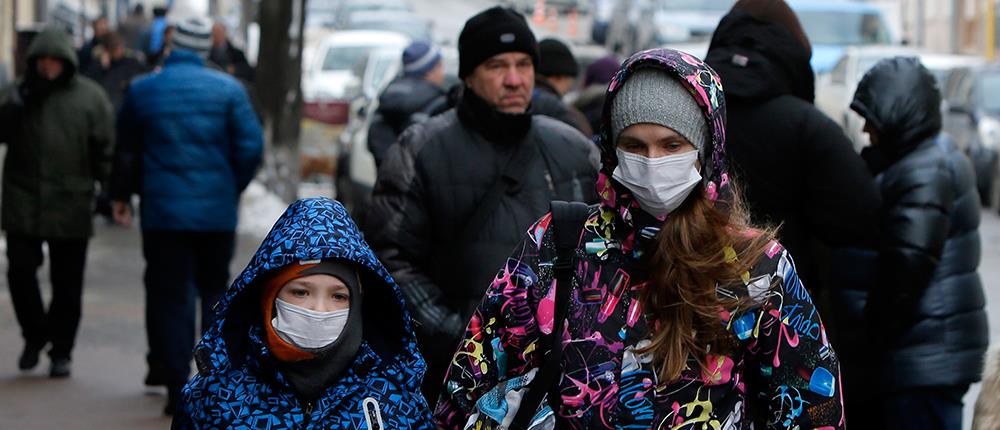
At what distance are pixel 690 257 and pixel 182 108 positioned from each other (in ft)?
17.0

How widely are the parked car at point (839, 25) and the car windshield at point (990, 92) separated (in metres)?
1.84

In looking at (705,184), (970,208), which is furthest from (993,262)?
(705,184)

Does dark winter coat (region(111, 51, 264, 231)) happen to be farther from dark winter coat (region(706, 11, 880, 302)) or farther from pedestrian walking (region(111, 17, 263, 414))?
dark winter coat (region(706, 11, 880, 302))

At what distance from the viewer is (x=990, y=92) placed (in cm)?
2138

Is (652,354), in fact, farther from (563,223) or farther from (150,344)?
(150,344)

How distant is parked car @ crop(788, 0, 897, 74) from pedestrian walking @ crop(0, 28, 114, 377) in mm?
14827

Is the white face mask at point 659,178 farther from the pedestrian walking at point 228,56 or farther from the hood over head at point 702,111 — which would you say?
the pedestrian walking at point 228,56

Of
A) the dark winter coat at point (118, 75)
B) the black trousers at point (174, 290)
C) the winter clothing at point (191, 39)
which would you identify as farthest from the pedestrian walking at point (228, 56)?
the black trousers at point (174, 290)

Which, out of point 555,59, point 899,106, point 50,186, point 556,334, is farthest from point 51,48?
point 556,334

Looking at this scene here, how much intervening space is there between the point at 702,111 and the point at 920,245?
234 centimetres

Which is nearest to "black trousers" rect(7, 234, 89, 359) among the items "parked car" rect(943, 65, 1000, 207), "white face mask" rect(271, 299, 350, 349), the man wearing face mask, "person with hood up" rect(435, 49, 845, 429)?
the man wearing face mask

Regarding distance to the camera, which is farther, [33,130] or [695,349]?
[33,130]

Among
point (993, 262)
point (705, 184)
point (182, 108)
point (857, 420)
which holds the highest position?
point (705, 184)

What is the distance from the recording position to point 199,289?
8.38m
